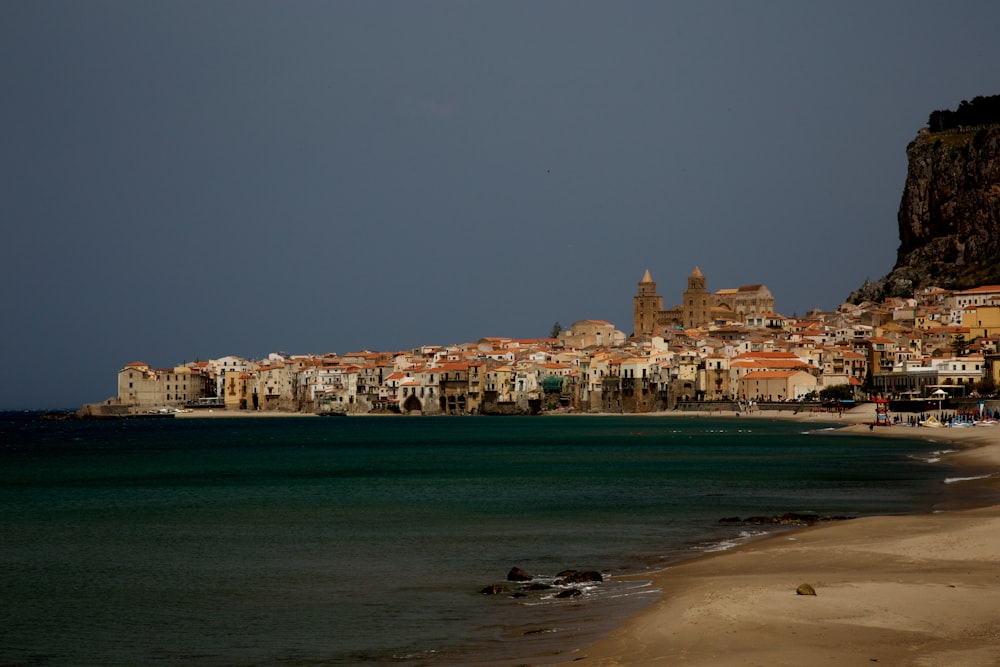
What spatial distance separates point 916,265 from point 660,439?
92.2 m

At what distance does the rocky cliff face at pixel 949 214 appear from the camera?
141375 mm

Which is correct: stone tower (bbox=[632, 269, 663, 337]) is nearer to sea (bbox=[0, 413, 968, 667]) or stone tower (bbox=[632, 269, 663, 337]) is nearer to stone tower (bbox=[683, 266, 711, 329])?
stone tower (bbox=[683, 266, 711, 329])

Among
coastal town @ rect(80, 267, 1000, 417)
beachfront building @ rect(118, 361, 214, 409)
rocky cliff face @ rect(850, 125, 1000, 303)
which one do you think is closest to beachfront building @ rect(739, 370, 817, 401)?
coastal town @ rect(80, 267, 1000, 417)

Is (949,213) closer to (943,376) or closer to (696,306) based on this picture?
(696,306)

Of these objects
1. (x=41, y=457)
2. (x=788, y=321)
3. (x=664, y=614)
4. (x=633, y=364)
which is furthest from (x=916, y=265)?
(x=664, y=614)

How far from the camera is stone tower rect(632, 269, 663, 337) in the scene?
178 metres

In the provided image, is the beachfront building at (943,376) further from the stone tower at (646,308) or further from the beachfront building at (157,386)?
the beachfront building at (157,386)

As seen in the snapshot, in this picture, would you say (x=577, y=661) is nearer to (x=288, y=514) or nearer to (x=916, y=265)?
(x=288, y=514)

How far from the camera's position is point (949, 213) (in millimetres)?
148125

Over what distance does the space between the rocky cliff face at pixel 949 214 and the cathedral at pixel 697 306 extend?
15656 millimetres

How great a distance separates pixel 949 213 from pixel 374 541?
13695cm

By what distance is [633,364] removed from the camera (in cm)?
12231

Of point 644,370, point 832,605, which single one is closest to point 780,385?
point 644,370

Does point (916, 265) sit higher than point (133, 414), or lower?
higher
